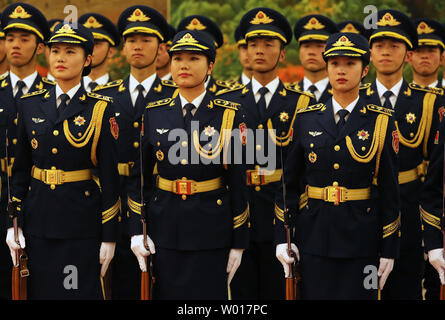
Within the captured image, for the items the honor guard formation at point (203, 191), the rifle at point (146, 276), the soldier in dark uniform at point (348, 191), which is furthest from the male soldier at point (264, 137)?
the rifle at point (146, 276)

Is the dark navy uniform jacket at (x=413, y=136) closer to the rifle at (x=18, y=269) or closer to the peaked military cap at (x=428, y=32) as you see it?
the peaked military cap at (x=428, y=32)

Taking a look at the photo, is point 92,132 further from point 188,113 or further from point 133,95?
point 133,95

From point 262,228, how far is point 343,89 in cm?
194

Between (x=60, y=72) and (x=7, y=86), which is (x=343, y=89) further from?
(x=7, y=86)

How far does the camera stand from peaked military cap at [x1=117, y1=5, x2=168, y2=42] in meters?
8.09

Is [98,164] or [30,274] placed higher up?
[98,164]

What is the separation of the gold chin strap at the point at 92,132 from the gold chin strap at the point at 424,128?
2890mm

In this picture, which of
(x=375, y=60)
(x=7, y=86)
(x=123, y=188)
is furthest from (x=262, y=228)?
(x=7, y=86)

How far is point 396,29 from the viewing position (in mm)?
7430

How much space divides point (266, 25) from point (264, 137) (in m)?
1.22

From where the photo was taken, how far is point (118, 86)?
26.6ft

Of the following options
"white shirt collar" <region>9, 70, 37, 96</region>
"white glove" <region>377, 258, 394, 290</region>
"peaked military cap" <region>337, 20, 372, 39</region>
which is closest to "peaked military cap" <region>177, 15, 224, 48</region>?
"peaked military cap" <region>337, 20, 372, 39</region>

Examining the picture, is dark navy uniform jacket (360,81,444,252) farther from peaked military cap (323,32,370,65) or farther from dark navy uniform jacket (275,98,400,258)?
peaked military cap (323,32,370,65)

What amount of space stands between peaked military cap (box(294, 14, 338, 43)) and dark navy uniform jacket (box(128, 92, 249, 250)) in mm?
3302
